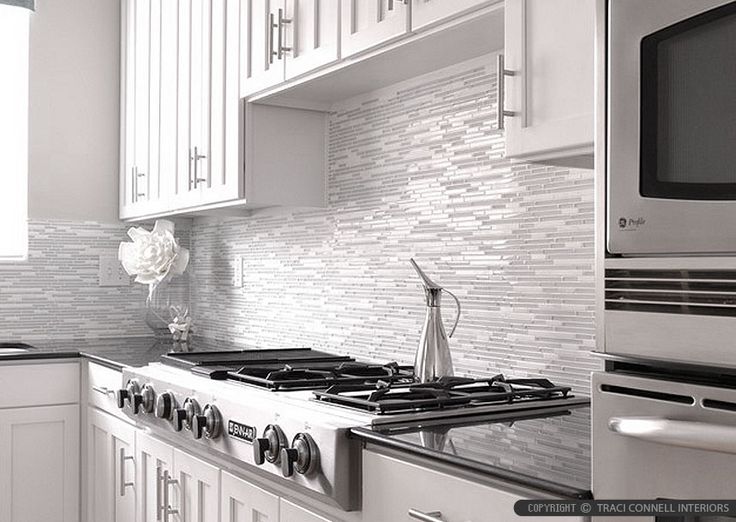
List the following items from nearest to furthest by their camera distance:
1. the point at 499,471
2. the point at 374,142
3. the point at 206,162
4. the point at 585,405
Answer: the point at 499,471
the point at 585,405
the point at 374,142
the point at 206,162

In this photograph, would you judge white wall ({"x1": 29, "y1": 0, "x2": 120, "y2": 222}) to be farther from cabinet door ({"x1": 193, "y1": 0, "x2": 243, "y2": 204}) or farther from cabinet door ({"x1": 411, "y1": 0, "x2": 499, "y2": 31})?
cabinet door ({"x1": 411, "y1": 0, "x2": 499, "y2": 31})

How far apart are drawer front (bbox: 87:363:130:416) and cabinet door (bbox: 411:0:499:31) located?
60.7 inches

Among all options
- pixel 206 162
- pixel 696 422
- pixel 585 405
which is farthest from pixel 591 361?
pixel 206 162

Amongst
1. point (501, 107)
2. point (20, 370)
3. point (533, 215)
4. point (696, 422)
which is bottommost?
point (20, 370)

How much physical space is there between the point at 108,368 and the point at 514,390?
1.64 meters

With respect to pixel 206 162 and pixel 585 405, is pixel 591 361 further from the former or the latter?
pixel 206 162

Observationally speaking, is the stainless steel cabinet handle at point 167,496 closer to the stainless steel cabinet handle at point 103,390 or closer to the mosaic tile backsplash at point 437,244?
the stainless steel cabinet handle at point 103,390

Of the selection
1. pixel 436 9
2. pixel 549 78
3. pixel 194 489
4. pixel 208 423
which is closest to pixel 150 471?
pixel 194 489

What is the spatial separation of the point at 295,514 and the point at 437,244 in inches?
34.2

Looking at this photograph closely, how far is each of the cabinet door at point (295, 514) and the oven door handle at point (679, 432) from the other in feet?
2.44

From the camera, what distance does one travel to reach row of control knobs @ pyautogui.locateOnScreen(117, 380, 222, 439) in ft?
6.60

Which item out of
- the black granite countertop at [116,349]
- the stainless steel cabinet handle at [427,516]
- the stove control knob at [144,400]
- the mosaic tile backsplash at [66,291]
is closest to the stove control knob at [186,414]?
the stove control knob at [144,400]

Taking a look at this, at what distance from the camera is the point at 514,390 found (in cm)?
180

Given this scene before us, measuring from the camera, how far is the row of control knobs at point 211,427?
1623mm
